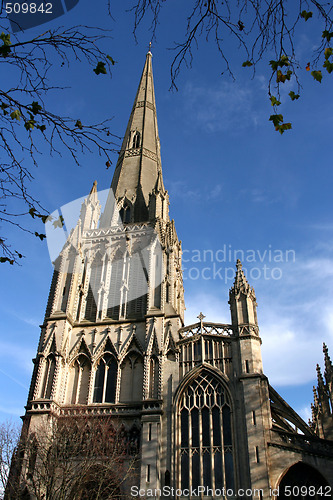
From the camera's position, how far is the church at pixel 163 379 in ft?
63.6

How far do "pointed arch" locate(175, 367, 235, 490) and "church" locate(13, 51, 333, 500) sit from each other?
45mm

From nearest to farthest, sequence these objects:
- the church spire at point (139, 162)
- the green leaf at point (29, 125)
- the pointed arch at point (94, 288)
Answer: the green leaf at point (29, 125) < the pointed arch at point (94, 288) < the church spire at point (139, 162)

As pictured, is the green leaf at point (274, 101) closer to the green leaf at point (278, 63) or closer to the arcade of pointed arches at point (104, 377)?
the green leaf at point (278, 63)

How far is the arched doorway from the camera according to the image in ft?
60.5

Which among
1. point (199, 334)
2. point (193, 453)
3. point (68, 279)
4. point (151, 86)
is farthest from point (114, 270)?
point (151, 86)

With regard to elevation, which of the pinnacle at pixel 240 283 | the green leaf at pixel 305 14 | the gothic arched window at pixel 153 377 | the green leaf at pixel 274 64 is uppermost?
the pinnacle at pixel 240 283

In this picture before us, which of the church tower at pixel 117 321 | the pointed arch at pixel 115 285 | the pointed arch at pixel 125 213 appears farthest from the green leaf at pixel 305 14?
the pointed arch at pixel 125 213

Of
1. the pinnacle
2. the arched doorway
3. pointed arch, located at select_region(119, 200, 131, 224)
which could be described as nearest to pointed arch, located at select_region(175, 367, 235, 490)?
the arched doorway

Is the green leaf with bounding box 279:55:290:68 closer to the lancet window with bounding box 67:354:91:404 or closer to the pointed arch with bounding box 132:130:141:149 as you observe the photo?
the lancet window with bounding box 67:354:91:404

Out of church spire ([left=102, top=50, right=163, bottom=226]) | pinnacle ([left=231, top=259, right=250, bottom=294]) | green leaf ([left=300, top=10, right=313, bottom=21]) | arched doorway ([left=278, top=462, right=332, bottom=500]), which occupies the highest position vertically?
church spire ([left=102, top=50, right=163, bottom=226])

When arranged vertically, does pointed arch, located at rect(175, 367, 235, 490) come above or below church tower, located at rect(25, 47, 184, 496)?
below

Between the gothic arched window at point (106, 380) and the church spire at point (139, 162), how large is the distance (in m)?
11.2

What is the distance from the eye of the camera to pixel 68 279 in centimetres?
2798

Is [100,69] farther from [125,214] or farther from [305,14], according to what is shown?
[125,214]
